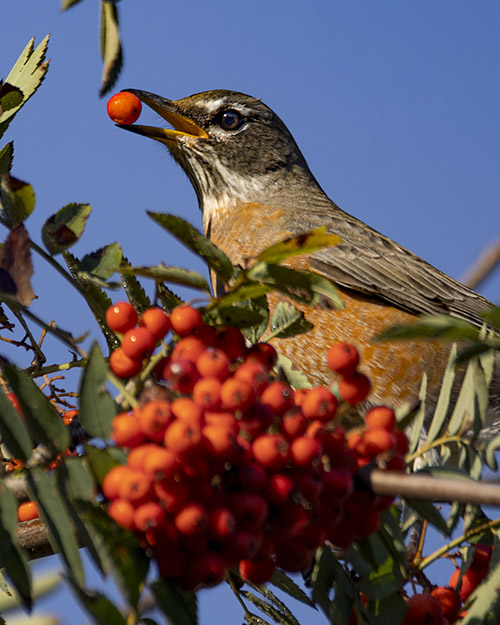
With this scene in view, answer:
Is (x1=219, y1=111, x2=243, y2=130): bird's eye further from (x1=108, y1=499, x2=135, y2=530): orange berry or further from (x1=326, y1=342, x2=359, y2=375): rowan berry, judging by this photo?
(x1=108, y1=499, x2=135, y2=530): orange berry

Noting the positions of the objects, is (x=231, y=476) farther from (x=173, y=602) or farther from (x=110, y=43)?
(x=110, y=43)

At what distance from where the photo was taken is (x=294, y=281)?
158 cm

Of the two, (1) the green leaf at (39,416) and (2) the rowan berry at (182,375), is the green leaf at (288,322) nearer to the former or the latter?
(2) the rowan berry at (182,375)

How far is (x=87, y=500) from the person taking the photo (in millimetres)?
1285

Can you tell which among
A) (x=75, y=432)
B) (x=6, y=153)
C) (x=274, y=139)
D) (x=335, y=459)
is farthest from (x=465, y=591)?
(x=274, y=139)

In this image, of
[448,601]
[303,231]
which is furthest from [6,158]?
[303,231]

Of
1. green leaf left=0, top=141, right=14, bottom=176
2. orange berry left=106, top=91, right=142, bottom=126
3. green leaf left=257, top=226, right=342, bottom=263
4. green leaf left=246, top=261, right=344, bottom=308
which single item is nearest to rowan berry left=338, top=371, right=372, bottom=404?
green leaf left=246, top=261, right=344, bottom=308

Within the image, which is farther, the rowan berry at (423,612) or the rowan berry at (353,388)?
the rowan berry at (423,612)

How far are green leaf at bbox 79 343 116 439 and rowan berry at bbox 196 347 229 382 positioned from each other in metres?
0.16

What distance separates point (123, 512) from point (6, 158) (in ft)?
3.43

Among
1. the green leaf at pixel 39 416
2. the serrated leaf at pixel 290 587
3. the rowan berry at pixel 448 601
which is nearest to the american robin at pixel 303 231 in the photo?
the rowan berry at pixel 448 601

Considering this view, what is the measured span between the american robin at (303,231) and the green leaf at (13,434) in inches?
95.0

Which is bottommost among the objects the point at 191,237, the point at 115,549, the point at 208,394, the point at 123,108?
the point at 115,549

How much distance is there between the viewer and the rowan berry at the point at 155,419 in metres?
1.29
